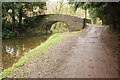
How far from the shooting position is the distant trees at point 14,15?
17.6 metres

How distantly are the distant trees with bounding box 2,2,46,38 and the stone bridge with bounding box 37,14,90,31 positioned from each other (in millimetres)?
1823

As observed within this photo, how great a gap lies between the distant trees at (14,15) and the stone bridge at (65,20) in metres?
1.82

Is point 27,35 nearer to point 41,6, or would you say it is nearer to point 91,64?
point 41,6

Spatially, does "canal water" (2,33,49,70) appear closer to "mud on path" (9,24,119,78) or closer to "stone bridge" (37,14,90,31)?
"stone bridge" (37,14,90,31)

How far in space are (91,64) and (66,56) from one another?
148cm

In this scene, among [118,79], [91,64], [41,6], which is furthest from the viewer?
[41,6]

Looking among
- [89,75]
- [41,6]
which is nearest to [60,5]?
[41,6]

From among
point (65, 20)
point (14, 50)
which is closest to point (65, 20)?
point (65, 20)

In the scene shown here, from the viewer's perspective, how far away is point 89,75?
183 inches

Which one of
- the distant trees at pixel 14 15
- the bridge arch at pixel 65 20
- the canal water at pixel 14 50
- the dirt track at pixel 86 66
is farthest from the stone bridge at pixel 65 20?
the dirt track at pixel 86 66

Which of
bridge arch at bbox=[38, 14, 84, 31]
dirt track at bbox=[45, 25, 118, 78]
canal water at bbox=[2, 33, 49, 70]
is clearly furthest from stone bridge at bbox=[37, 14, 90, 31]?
dirt track at bbox=[45, 25, 118, 78]

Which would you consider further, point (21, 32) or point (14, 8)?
point (21, 32)

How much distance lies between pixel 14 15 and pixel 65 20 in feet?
24.0

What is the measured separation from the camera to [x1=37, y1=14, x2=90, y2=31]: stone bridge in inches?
818
